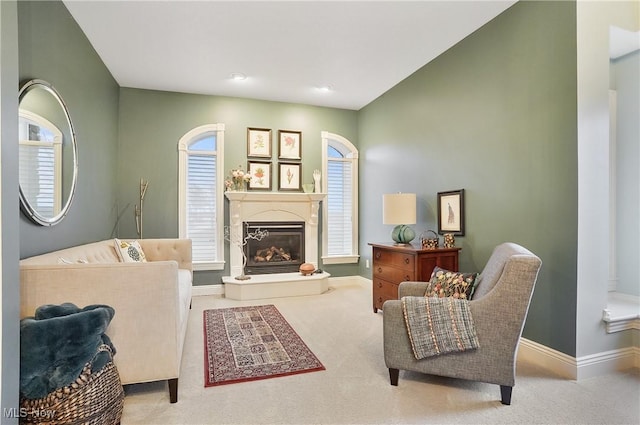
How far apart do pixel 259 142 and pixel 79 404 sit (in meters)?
4.03

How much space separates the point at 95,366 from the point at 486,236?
3032mm

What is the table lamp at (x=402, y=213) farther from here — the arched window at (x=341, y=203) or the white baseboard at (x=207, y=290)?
the white baseboard at (x=207, y=290)

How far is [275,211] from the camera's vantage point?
5051 millimetres

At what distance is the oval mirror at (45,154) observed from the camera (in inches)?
83.8

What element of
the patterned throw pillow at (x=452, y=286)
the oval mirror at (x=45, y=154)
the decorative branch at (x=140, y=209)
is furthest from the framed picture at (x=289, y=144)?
the patterned throw pillow at (x=452, y=286)

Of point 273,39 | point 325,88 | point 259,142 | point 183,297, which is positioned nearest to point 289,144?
point 259,142

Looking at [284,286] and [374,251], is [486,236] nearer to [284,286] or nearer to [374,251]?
[374,251]

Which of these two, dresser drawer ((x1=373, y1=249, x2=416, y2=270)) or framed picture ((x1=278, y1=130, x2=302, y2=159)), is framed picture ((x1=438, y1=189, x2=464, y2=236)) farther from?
framed picture ((x1=278, y1=130, x2=302, y2=159))

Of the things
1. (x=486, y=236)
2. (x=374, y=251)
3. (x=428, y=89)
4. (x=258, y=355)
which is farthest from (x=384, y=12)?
(x=258, y=355)

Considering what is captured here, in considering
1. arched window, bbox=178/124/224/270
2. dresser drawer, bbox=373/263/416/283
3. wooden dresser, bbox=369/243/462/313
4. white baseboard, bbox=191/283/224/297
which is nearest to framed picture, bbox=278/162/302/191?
arched window, bbox=178/124/224/270

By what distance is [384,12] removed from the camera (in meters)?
2.86

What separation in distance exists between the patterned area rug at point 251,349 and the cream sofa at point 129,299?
0.47 meters

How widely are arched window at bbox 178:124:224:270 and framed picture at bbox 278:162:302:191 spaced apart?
0.88 meters

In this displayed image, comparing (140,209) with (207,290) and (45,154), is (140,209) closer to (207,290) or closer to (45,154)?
(207,290)
